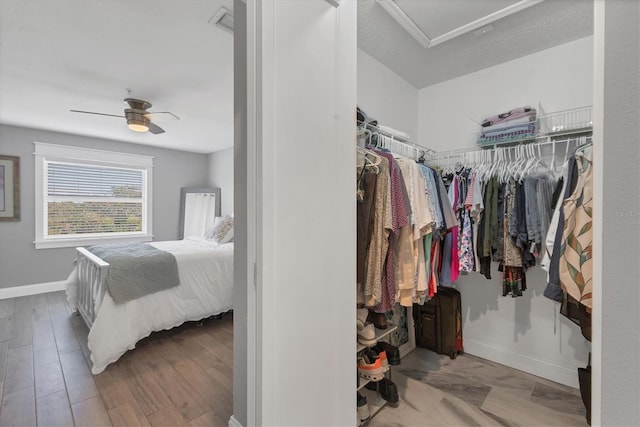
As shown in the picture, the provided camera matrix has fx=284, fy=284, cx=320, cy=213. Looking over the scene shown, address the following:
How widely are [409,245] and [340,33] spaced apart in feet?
3.64

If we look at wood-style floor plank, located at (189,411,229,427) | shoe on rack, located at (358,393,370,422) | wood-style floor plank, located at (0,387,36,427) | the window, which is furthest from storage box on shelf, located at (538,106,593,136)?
the window

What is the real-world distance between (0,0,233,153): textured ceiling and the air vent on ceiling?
0.10ft

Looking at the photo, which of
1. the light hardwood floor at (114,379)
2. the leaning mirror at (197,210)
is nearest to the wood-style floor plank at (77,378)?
the light hardwood floor at (114,379)

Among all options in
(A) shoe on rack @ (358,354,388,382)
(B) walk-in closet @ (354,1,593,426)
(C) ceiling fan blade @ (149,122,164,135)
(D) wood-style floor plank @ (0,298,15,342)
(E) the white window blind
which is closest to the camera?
(B) walk-in closet @ (354,1,593,426)

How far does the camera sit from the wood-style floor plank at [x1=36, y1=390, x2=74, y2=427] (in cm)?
167

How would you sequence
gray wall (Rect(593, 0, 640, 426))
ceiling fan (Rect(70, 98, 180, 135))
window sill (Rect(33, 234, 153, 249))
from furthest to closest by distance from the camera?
1. window sill (Rect(33, 234, 153, 249))
2. ceiling fan (Rect(70, 98, 180, 135))
3. gray wall (Rect(593, 0, 640, 426))

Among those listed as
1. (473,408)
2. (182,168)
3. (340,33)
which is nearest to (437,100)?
(340,33)

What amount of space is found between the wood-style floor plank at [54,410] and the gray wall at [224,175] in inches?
139

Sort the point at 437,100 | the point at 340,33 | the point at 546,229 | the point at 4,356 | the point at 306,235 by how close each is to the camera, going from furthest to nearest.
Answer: the point at 437,100
the point at 4,356
the point at 546,229
the point at 340,33
the point at 306,235

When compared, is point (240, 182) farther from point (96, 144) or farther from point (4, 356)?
point (96, 144)

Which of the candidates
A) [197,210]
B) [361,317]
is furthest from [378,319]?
[197,210]

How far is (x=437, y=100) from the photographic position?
2660mm

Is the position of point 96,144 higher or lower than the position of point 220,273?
higher

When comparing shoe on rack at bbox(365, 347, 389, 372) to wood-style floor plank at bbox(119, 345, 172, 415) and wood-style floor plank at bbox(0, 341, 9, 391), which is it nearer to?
wood-style floor plank at bbox(119, 345, 172, 415)
